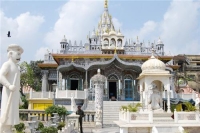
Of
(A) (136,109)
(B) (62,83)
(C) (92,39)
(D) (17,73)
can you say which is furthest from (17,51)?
(C) (92,39)

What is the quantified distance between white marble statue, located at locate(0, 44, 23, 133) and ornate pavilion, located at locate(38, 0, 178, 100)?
18985mm

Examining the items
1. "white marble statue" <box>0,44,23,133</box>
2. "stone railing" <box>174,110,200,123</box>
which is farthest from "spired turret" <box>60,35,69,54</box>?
"white marble statue" <box>0,44,23,133</box>

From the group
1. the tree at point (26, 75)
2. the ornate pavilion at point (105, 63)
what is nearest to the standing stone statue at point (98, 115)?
the ornate pavilion at point (105, 63)

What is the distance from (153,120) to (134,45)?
18197mm

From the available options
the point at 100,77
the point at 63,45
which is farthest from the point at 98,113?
the point at 63,45

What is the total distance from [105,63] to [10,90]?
19660mm

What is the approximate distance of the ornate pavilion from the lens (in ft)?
82.5

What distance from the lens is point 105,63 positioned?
24.6 m

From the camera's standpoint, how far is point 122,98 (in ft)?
86.1

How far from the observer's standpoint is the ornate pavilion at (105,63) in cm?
2514

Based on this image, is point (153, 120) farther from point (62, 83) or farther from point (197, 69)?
point (197, 69)

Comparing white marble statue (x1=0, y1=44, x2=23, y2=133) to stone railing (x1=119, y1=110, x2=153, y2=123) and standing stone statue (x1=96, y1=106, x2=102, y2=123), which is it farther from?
standing stone statue (x1=96, y1=106, x2=102, y2=123)

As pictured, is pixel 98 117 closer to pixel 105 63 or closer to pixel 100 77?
pixel 100 77

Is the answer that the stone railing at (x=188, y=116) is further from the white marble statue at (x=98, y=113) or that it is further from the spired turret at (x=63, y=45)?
the spired turret at (x=63, y=45)
